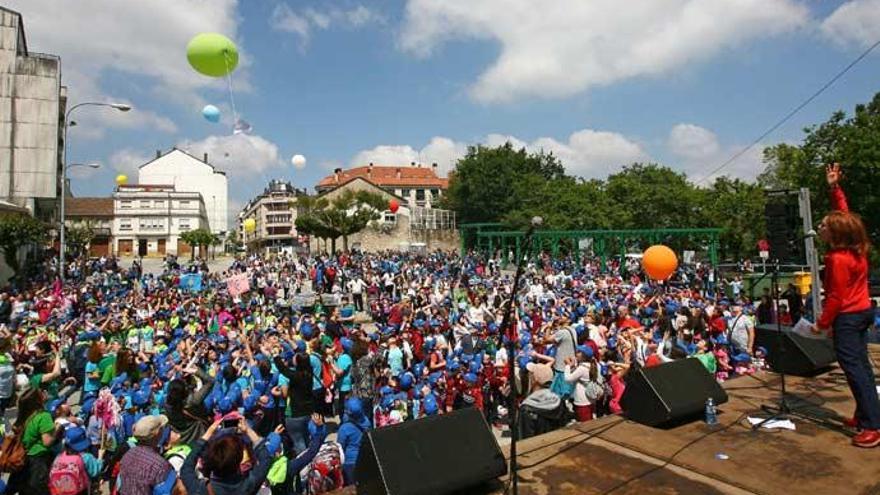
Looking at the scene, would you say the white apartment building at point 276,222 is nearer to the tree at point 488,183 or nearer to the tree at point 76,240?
the tree at point 488,183

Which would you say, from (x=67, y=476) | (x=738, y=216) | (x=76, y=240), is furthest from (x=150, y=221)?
(x=67, y=476)

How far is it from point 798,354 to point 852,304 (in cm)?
233

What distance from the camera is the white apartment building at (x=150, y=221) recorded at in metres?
67.1

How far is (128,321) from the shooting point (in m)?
13.8

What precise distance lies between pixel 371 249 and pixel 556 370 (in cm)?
5018

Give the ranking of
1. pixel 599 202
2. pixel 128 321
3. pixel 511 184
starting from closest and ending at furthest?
1. pixel 128 321
2. pixel 599 202
3. pixel 511 184

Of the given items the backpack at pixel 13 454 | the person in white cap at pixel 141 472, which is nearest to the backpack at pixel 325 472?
the person in white cap at pixel 141 472

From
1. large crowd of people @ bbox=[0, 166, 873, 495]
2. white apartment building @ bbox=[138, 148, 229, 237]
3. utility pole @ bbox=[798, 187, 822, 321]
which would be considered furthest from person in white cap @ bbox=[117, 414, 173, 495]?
white apartment building @ bbox=[138, 148, 229, 237]

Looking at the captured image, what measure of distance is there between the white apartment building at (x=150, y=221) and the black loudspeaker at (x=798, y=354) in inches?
2808

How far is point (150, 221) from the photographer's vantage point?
222ft

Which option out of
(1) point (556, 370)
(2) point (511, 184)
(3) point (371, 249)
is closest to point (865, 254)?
(1) point (556, 370)

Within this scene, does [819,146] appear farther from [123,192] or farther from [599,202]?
[123,192]

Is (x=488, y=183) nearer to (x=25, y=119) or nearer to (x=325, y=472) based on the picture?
(x=25, y=119)

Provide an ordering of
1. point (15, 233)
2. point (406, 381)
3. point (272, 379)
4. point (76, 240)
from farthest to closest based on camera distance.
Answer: point (76, 240) < point (15, 233) < point (406, 381) < point (272, 379)
